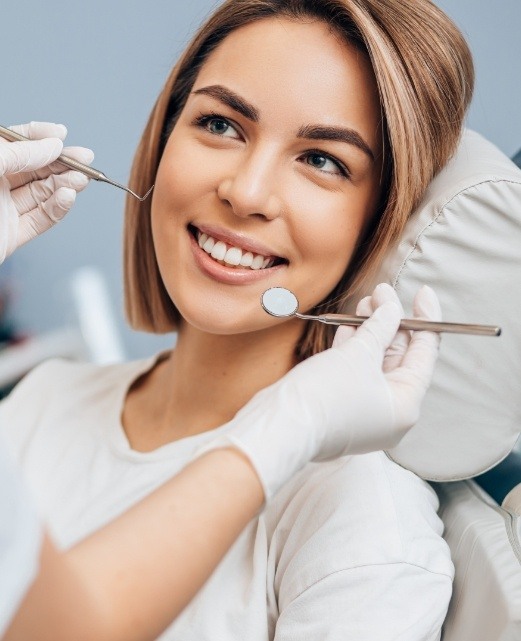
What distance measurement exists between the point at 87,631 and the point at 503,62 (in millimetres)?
1369

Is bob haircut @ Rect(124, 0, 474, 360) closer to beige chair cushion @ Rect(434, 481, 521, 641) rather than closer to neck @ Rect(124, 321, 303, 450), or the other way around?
neck @ Rect(124, 321, 303, 450)

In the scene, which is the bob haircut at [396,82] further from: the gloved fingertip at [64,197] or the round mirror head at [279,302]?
the gloved fingertip at [64,197]

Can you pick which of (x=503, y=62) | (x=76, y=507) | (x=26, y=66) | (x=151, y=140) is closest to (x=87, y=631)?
(x=76, y=507)

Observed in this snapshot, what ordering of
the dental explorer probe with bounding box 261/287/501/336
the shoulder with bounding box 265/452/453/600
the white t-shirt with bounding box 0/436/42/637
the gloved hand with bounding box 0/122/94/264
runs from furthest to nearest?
the gloved hand with bounding box 0/122/94/264
the shoulder with bounding box 265/452/453/600
the dental explorer probe with bounding box 261/287/501/336
the white t-shirt with bounding box 0/436/42/637

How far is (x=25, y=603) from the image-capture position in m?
0.54

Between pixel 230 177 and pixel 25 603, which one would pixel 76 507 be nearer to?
pixel 230 177

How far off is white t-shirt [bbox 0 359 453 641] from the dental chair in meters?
0.04

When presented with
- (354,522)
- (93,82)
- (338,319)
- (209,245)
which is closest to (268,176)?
(209,245)

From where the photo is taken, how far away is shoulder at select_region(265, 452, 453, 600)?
0.96 meters

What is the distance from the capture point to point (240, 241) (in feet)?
3.66

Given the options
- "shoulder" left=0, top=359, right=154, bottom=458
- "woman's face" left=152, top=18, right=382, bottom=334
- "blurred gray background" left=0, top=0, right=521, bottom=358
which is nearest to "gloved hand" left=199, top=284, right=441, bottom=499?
"woman's face" left=152, top=18, right=382, bottom=334

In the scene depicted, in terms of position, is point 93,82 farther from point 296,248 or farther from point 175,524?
point 175,524

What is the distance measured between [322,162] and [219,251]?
8.0 inches

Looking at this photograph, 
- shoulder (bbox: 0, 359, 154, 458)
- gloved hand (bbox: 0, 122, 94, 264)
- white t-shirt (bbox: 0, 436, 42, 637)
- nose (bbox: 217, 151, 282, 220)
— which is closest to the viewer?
white t-shirt (bbox: 0, 436, 42, 637)
